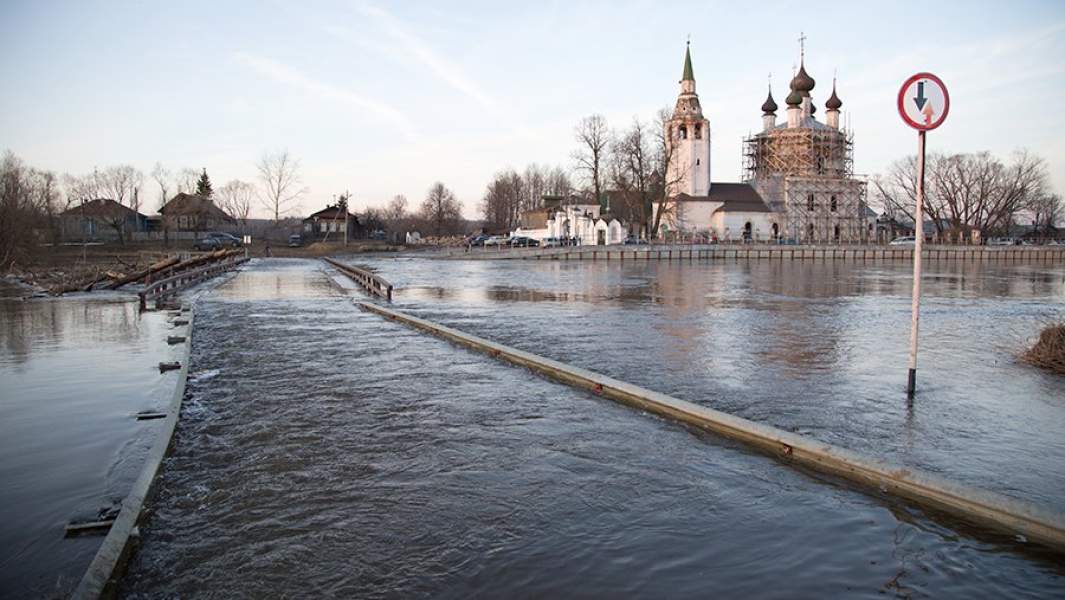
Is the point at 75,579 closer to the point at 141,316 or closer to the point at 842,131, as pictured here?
the point at 141,316

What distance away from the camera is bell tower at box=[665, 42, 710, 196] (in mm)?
93562

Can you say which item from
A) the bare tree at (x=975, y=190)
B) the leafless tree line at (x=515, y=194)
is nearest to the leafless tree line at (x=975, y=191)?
the bare tree at (x=975, y=190)

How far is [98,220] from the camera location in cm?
9150

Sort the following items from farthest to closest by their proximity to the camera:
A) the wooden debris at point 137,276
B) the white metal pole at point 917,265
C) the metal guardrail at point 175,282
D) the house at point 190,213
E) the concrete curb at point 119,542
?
1. the house at point 190,213
2. the wooden debris at point 137,276
3. the metal guardrail at point 175,282
4. the white metal pole at point 917,265
5. the concrete curb at point 119,542

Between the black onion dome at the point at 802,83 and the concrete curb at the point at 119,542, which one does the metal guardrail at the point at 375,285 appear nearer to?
the concrete curb at the point at 119,542

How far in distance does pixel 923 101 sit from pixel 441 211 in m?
122

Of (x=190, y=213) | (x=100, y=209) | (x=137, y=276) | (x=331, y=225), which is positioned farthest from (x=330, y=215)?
(x=137, y=276)

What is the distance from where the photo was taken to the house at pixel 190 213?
9450 centimetres

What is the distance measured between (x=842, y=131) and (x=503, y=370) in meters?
95.4

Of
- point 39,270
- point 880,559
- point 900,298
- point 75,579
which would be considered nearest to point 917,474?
point 880,559

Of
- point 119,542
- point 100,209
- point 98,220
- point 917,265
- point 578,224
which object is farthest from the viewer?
point 100,209

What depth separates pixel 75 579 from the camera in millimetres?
4699

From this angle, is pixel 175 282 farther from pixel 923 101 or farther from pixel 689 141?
pixel 689 141

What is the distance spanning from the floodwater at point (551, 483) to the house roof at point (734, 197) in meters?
82.5
